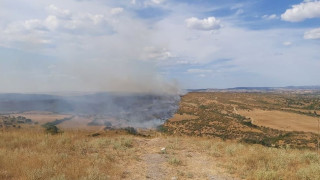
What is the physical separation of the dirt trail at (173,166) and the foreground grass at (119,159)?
36 millimetres

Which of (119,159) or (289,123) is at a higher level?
(119,159)

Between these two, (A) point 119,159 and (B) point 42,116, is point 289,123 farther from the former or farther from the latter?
(A) point 119,159

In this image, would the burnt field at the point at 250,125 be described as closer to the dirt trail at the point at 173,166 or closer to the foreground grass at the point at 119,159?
the foreground grass at the point at 119,159

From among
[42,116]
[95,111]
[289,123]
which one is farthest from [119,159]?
[289,123]

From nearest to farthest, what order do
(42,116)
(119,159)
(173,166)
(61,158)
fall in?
(61,158) → (173,166) → (119,159) → (42,116)

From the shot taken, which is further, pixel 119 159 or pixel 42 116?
pixel 42 116

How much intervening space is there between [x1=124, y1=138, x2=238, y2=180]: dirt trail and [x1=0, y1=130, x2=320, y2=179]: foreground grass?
0.12 feet

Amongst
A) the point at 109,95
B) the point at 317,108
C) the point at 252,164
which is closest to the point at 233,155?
the point at 252,164

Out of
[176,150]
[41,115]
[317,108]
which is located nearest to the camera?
[176,150]

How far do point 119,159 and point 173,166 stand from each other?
7.80ft

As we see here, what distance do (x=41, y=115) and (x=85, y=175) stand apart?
1792 cm

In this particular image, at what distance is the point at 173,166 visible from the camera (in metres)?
11.1

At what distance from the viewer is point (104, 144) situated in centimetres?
1479

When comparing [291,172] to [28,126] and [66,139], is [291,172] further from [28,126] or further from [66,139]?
[28,126]
